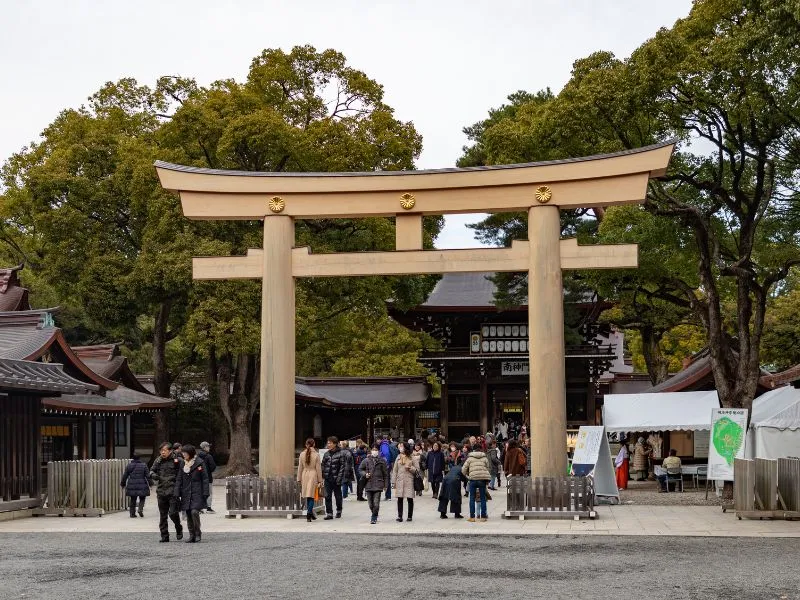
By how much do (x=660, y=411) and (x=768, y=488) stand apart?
25.3 ft

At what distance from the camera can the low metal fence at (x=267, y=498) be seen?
1991cm

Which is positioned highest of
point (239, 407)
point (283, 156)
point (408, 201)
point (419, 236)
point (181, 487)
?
point (283, 156)

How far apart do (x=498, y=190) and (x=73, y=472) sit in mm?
10523

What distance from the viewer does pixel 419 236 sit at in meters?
20.9

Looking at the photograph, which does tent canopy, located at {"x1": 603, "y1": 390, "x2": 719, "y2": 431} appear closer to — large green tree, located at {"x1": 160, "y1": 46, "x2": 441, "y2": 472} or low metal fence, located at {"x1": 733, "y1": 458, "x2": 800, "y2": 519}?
low metal fence, located at {"x1": 733, "y1": 458, "x2": 800, "y2": 519}

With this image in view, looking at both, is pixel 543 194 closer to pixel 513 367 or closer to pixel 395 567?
pixel 395 567

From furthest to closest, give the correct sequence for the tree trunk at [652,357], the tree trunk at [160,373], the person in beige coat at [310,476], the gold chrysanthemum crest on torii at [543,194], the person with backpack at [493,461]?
1. the tree trunk at [652,357]
2. the tree trunk at [160,373]
3. the person with backpack at [493,461]
4. the gold chrysanthemum crest on torii at [543,194]
5. the person in beige coat at [310,476]

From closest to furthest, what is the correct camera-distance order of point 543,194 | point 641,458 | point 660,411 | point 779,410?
point 543,194 → point 779,410 → point 660,411 → point 641,458

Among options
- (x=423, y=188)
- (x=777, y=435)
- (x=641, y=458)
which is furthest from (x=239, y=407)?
(x=777, y=435)

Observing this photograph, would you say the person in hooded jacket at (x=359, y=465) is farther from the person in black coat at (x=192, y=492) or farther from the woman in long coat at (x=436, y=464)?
the person in black coat at (x=192, y=492)

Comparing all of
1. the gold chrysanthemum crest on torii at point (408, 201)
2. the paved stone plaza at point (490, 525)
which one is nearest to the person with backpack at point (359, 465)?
the paved stone plaza at point (490, 525)

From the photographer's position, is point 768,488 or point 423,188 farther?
point 423,188

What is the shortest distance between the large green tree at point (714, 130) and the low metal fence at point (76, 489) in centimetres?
1252

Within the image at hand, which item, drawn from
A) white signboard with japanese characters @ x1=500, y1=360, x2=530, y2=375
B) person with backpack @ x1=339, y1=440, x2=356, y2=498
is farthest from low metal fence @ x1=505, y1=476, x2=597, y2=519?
white signboard with japanese characters @ x1=500, y1=360, x2=530, y2=375
